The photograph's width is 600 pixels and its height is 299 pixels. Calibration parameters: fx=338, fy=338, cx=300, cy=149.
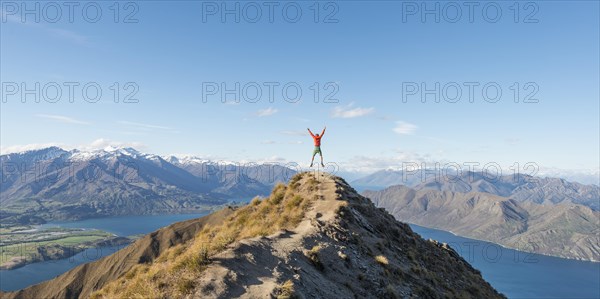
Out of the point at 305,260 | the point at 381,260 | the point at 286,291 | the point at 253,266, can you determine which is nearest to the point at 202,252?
the point at 253,266

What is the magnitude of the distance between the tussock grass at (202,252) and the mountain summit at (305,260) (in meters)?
0.06

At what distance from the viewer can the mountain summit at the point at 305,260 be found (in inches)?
652

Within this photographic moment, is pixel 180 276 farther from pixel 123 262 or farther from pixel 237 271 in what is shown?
pixel 123 262

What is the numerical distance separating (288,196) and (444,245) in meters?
25.7

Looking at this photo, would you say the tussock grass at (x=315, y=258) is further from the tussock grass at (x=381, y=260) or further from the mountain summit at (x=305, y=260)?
the tussock grass at (x=381, y=260)

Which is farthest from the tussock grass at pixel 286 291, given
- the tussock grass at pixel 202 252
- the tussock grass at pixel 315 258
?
the tussock grass at pixel 315 258

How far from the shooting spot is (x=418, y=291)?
86.0 feet

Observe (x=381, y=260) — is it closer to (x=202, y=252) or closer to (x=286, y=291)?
(x=286, y=291)

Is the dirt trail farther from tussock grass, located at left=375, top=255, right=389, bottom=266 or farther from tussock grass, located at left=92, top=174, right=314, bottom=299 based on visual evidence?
tussock grass, located at left=375, top=255, right=389, bottom=266

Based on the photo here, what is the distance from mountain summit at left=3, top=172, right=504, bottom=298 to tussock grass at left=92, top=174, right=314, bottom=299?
57 millimetres

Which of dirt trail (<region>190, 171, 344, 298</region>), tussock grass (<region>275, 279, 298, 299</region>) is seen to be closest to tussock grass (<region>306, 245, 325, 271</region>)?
dirt trail (<region>190, 171, 344, 298</region>)

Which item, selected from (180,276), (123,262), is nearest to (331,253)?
(180,276)

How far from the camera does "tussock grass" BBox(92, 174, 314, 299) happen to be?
52.4ft

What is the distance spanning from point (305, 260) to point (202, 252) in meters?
7.00
